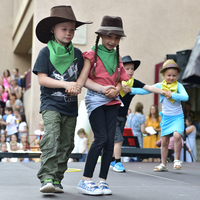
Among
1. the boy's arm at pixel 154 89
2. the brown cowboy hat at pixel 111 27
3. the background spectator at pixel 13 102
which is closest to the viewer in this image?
the brown cowboy hat at pixel 111 27

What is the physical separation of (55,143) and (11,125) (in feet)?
27.4

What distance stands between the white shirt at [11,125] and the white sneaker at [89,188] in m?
8.02

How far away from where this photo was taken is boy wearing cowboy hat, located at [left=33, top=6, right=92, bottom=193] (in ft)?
10.2

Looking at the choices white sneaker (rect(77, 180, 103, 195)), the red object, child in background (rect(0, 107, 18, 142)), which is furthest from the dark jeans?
child in background (rect(0, 107, 18, 142))

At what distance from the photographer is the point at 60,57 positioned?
323cm

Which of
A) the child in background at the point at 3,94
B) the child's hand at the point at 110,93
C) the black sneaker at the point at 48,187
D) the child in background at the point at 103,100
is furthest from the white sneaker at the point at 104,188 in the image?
the child in background at the point at 3,94

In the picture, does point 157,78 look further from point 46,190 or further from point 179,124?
point 46,190

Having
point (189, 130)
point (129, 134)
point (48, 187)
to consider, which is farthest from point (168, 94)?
point (189, 130)

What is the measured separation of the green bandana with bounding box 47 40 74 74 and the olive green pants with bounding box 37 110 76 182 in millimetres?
423

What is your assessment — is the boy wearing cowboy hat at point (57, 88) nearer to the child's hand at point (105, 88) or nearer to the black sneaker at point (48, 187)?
the black sneaker at point (48, 187)

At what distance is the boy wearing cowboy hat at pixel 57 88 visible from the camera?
310 centimetres

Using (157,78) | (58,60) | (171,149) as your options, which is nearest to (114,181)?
(58,60)

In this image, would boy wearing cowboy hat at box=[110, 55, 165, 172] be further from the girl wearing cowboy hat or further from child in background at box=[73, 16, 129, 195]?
child in background at box=[73, 16, 129, 195]

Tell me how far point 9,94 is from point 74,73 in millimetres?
10144
